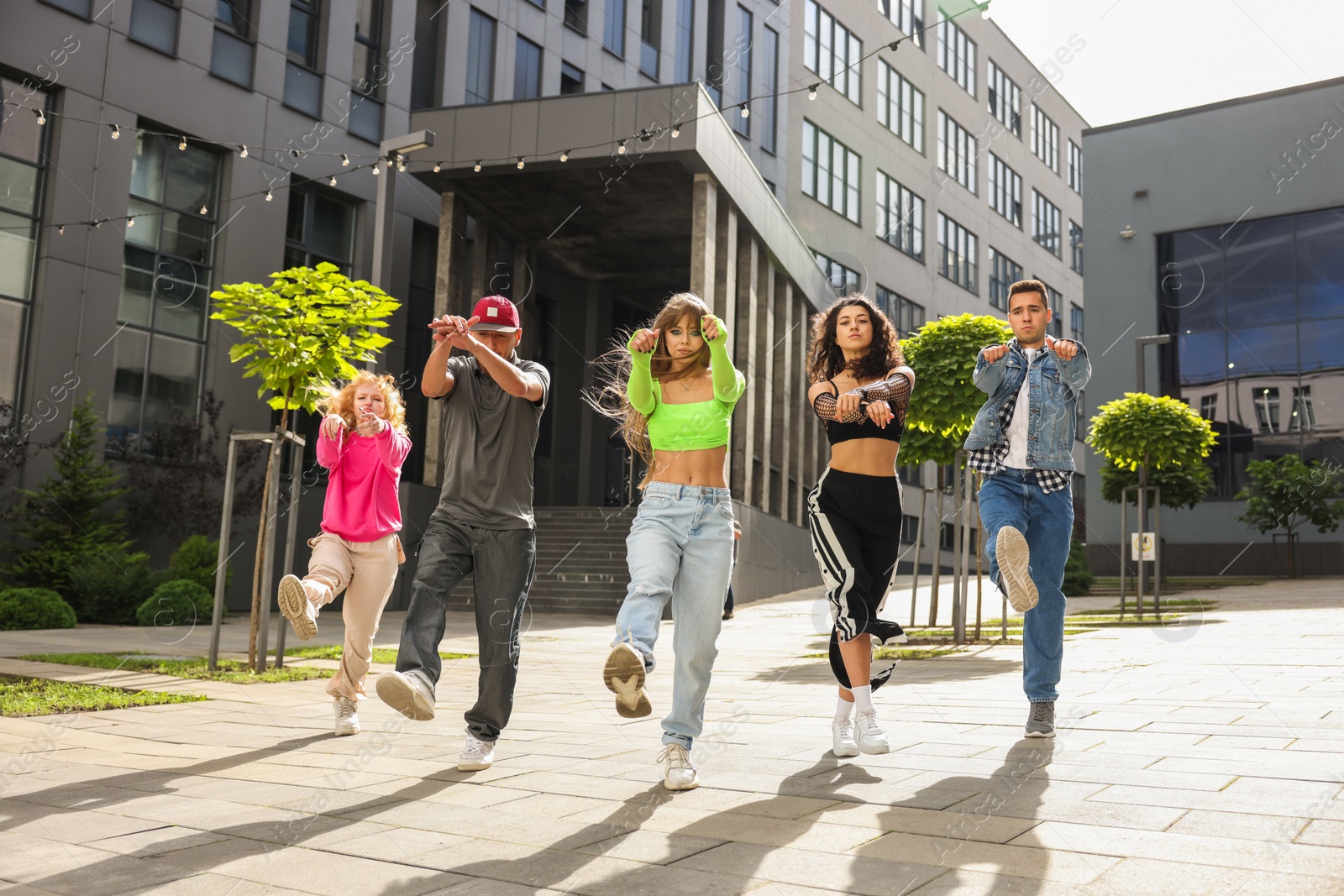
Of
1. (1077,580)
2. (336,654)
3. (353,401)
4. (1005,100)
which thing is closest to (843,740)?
(353,401)

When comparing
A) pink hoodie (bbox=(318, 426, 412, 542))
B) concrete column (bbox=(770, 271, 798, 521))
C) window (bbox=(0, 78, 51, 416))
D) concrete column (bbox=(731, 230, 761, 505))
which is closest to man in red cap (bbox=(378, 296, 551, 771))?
pink hoodie (bbox=(318, 426, 412, 542))

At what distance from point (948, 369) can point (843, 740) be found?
24.4 feet

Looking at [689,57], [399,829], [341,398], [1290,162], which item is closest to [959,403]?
[341,398]

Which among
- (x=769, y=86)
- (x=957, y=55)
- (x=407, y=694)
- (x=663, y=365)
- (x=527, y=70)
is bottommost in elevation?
(x=407, y=694)

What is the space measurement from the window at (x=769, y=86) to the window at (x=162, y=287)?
1801cm

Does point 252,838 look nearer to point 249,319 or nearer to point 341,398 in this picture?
point 341,398

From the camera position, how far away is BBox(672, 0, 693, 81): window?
31.7 metres

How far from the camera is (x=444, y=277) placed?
2255cm

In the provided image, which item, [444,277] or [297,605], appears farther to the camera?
[444,277]

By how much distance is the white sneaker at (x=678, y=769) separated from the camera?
420cm

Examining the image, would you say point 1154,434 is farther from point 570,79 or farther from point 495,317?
point 570,79

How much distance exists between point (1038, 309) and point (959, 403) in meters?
6.55

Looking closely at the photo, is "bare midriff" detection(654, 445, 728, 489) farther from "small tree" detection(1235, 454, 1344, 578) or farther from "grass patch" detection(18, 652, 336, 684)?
"small tree" detection(1235, 454, 1344, 578)

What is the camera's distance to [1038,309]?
17.7 ft
